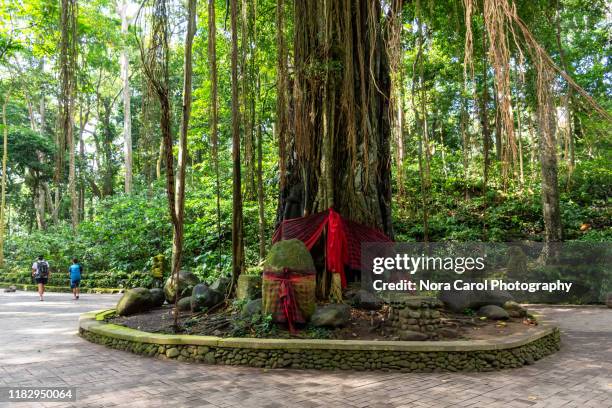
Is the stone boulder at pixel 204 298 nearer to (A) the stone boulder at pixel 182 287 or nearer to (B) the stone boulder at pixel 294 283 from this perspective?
(A) the stone boulder at pixel 182 287

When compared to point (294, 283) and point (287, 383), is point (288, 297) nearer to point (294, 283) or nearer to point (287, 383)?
point (294, 283)

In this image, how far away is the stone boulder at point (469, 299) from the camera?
21.9 ft

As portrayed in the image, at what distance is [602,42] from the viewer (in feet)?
47.9

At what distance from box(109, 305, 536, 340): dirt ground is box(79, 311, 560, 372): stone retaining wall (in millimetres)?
318

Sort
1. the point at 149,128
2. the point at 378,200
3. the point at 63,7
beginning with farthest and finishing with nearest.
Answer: the point at 378,200, the point at 149,128, the point at 63,7

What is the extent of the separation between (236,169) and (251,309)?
2064mm

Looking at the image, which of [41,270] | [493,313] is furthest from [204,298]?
[41,270]

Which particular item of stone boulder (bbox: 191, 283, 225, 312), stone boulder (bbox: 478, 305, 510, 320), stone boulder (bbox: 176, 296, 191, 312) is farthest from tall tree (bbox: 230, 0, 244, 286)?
stone boulder (bbox: 478, 305, 510, 320)

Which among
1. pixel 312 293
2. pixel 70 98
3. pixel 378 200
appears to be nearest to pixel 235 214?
pixel 312 293

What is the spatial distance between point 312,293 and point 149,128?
2.94 meters

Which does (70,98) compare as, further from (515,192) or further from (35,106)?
(35,106)

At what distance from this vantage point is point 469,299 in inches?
268

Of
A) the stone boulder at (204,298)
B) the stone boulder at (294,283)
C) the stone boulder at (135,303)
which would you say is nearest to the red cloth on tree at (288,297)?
the stone boulder at (294,283)

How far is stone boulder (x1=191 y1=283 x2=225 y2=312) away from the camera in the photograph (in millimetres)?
6910
